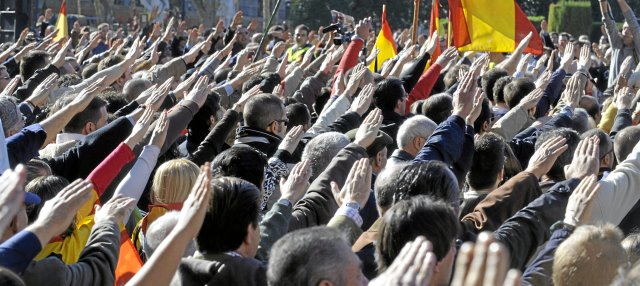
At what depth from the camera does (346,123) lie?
270 inches

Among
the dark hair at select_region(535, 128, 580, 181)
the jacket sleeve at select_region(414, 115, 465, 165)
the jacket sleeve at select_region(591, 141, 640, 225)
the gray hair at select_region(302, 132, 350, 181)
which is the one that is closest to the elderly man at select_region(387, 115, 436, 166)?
the gray hair at select_region(302, 132, 350, 181)

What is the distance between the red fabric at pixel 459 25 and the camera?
11070mm

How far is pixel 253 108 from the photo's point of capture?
6.50 m

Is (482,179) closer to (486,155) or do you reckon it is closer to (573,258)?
(486,155)

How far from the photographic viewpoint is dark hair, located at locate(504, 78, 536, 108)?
7.91 meters

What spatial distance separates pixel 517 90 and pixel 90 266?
4716mm

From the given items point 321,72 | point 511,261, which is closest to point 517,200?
point 511,261

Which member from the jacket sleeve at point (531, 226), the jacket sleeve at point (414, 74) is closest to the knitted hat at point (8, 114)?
the jacket sleeve at point (531, 226)

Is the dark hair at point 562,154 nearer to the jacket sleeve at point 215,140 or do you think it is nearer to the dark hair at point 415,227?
the jacket sleeve at point 215,140

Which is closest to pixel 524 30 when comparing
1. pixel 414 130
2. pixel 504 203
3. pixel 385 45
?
A: pixel 385 45

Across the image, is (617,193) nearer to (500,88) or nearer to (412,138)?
(412,138)

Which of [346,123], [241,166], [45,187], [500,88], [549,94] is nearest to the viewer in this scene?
[45,187]

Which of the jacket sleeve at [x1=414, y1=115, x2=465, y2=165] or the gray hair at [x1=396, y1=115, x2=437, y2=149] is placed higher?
the jacket sleeve at [x1=414, y1=115, x2=465, y2=165]

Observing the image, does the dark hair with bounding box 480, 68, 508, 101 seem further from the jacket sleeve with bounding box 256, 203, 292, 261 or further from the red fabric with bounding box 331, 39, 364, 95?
the jacket sleeve with bounding box 256, 203, 292, 261
